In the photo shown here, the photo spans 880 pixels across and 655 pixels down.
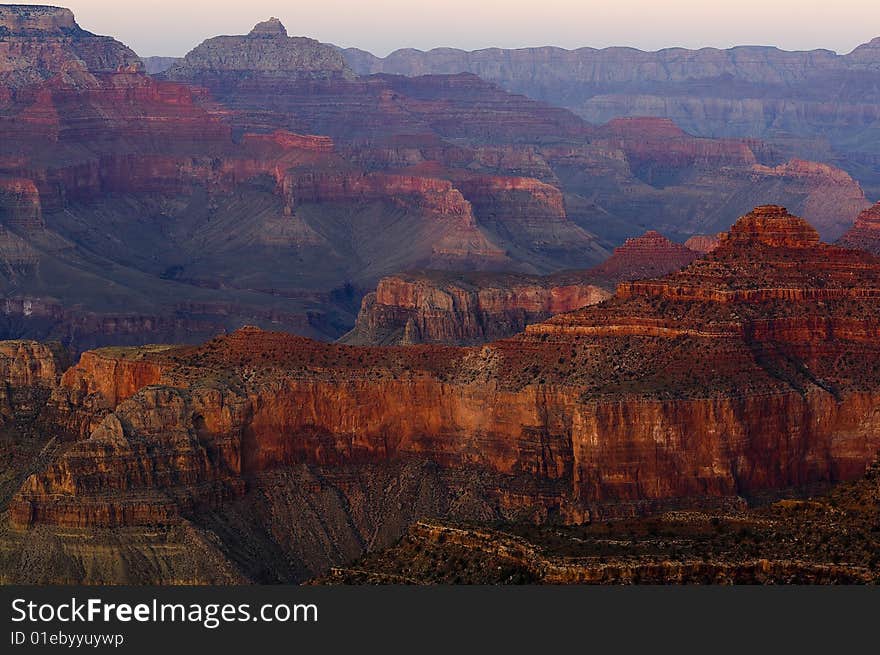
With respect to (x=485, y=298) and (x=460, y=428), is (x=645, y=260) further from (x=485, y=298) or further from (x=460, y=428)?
(x=460, y=428)

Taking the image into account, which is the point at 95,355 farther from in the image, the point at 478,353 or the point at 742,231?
the point at 742,231

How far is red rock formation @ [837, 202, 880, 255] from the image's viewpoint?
15738cm

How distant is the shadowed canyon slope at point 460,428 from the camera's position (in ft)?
306

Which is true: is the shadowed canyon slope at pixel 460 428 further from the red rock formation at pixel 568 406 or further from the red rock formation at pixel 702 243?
the red rock formation at pixel 702 243

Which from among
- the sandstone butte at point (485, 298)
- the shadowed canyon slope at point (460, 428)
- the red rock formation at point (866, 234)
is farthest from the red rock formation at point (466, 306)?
the shadowed canyon slope at point (460, 428)

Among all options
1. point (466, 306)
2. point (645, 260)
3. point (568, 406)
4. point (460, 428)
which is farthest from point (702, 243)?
point (568, 406)

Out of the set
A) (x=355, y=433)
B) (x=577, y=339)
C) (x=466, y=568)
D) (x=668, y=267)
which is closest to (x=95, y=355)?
(x=355, y=433)

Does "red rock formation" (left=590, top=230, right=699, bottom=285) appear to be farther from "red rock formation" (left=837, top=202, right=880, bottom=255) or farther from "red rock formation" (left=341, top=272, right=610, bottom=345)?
"red rock formation" (left=837, top=202, right=880, bottom=255)

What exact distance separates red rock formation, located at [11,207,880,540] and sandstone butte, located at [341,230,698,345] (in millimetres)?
48863

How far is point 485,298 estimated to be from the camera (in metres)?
157

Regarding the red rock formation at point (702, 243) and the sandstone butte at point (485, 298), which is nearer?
the sandstone butte at point (485, 298)

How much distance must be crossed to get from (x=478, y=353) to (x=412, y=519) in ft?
28.2

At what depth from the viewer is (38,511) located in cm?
9269

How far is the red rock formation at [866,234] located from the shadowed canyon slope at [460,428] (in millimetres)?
53132
